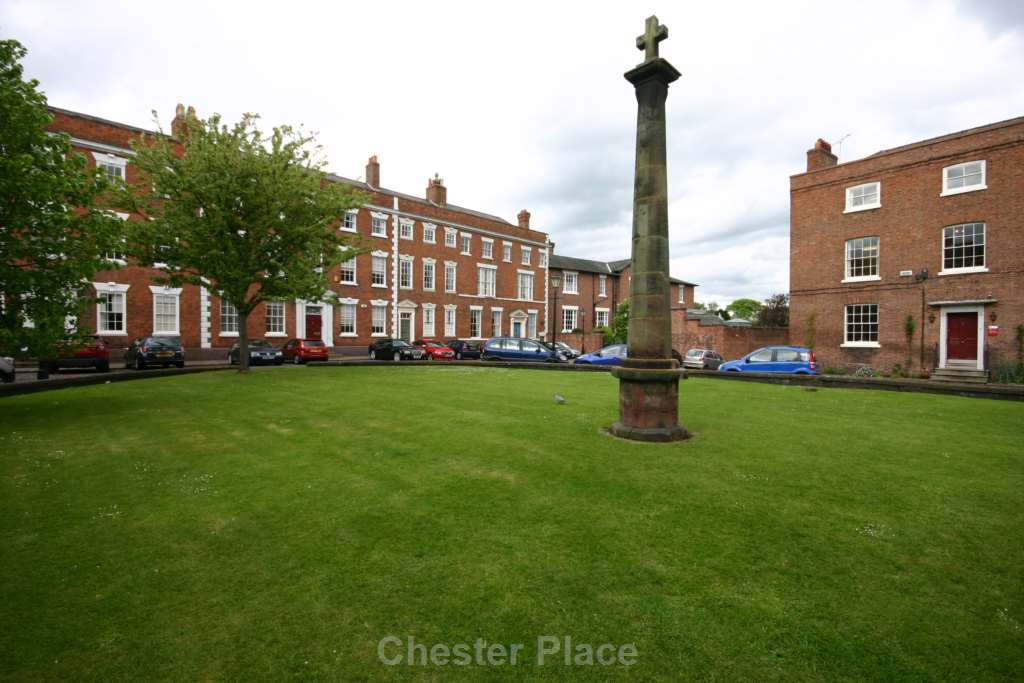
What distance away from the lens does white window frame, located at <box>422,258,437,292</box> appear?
131ft

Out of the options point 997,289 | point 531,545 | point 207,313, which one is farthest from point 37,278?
point 997,289

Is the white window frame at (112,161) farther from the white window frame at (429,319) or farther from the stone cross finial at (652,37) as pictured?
the stone cross finial at (652,37)

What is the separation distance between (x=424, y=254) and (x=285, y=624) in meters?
38.3

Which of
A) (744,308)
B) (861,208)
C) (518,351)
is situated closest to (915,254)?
(861,208)

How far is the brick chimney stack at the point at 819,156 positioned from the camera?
2544 centimetres

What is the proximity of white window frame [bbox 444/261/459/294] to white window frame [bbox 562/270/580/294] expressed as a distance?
43.6ft

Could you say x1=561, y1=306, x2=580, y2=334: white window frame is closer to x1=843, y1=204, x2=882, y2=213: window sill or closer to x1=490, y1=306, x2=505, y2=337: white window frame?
x1=490, y1=306, x2=505, y2=337: white window frame

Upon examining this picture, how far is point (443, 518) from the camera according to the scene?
4.58 m

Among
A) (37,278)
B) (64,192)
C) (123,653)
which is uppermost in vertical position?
Result: (64,192)

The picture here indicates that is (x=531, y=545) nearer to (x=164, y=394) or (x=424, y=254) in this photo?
(x=164, y=394)

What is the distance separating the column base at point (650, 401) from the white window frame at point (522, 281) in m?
40.3

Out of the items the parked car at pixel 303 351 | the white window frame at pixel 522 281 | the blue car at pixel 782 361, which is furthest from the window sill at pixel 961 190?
the white window frame at pixel 522 281

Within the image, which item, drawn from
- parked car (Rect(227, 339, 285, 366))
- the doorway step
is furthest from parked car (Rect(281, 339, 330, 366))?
the doorway step

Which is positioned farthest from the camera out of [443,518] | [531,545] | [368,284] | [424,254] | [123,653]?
[424,254]
